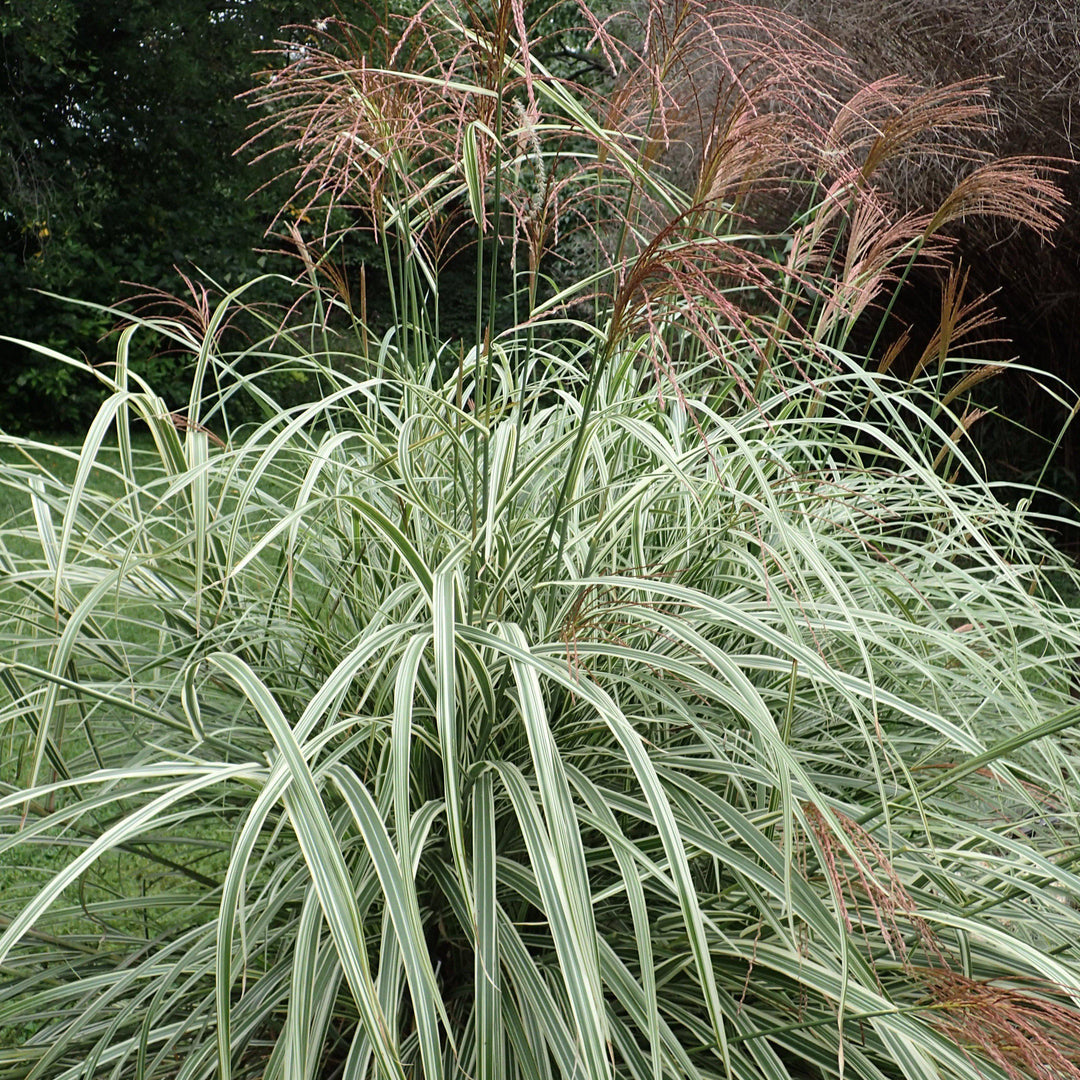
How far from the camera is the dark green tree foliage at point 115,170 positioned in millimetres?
8578

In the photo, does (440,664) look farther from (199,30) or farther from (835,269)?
(199,30)

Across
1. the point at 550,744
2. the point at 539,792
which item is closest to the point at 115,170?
the point at 539,792

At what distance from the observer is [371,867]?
4.42ft

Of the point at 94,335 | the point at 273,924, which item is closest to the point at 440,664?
the point at 273,924

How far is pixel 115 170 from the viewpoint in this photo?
959 cm

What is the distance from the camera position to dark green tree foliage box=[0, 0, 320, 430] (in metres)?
8.58

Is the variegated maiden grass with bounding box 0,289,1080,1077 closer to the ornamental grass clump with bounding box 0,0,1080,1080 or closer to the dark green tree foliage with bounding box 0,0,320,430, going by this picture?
the ornamental grass clump with bounding box 0,0,1080,1080

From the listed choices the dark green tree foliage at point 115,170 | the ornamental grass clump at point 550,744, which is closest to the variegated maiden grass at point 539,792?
the ornamental grass clump at point 550,744

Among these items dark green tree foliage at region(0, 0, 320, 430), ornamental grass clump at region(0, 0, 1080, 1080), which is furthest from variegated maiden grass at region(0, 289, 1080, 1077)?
dark green tree foliage at region(0, 0, 320, 430)

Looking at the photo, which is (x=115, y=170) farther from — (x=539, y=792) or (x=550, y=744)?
(x=550, y=744)

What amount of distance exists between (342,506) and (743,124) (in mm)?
795

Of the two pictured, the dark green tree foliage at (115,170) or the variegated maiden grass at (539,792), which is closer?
the variegated maiden grass at (539,792)

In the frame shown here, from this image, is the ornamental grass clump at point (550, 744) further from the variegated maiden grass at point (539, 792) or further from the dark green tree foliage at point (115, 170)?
the dark green tree foliage at point (115, 170)

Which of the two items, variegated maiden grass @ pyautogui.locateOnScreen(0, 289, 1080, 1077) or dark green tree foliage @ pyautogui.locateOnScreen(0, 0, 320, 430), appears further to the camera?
dark green tree foliage @ pyautogui.locateOnScreen(0, 0, 320, 430)
